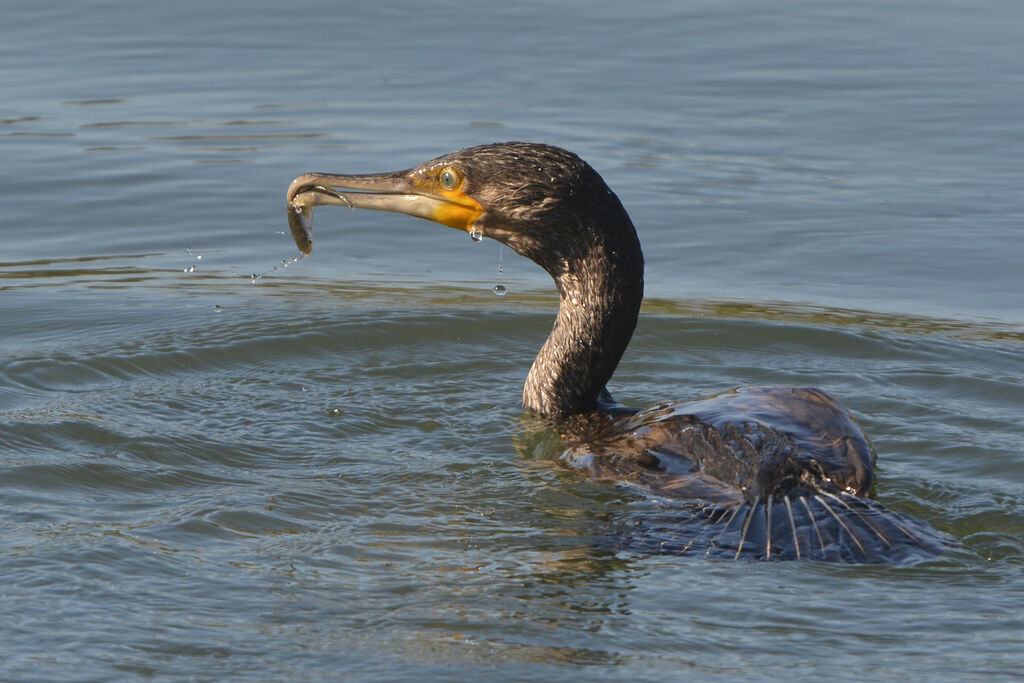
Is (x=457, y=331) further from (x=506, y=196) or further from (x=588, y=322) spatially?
(x=506, y=196)

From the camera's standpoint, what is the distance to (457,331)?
7410 mm

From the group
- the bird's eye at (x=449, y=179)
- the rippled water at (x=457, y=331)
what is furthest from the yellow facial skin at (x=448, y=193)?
the rippled water at (x=457, y=331)

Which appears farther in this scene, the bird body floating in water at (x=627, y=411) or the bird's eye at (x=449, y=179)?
the bird's eye at (x=449, y=179)

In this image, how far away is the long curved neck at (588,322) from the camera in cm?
593

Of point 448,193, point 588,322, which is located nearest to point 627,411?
point 588,322

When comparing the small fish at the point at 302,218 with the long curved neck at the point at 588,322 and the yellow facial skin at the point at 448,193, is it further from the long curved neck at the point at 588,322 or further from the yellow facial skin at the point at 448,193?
the long curved neck at the point at 588,322

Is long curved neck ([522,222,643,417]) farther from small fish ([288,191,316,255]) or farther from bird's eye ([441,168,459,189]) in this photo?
small fish ([288,191,316,255])

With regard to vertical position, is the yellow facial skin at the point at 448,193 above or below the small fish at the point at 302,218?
above

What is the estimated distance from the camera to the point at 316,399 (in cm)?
645

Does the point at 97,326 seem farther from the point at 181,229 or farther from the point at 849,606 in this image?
the point at 849,606

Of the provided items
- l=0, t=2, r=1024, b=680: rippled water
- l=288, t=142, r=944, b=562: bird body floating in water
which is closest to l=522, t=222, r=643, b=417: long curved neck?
l=288, t=142, r=944, b=562: bird body floating in water

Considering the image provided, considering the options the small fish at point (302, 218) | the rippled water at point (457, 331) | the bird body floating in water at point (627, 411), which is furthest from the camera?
the small fish at point (302, 218)

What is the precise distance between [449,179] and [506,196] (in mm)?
233

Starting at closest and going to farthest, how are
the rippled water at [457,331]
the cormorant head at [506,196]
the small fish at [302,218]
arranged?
the rippled water at [457,331] → the cormorant head at [506,196] → the small fish at [302,218]
